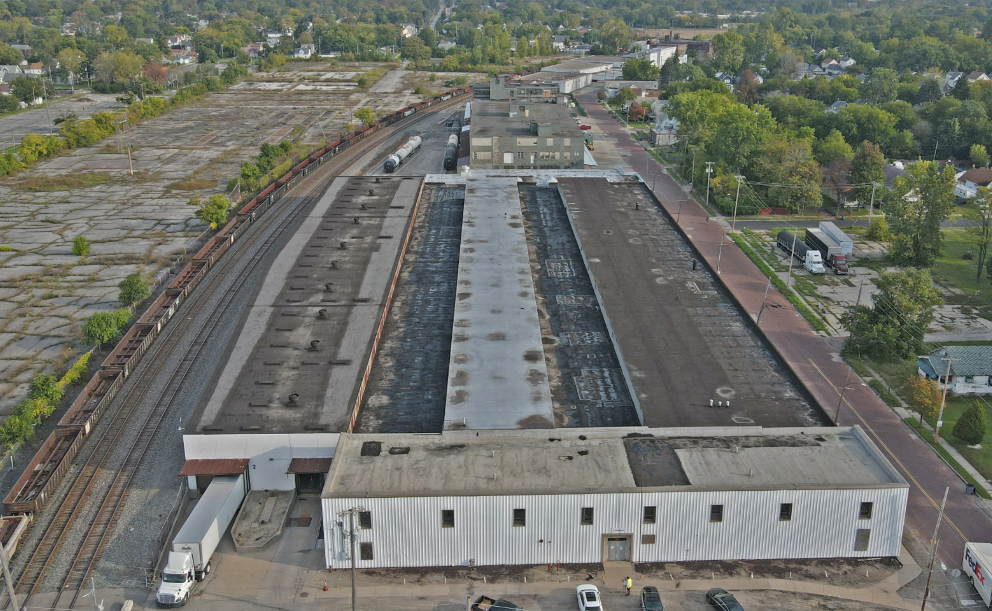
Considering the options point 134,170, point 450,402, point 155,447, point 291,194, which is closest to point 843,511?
point 450,402

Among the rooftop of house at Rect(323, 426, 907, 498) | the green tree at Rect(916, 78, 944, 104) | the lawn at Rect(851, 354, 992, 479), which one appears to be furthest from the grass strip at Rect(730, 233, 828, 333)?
the green tree at Rect(916, 78, 944, 104)

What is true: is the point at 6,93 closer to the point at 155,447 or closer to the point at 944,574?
the point at 155,447

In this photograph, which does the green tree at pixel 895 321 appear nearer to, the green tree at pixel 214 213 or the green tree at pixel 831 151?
the green tree at pixel 831 151

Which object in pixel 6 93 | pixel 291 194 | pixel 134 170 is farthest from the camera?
pixel 6 93

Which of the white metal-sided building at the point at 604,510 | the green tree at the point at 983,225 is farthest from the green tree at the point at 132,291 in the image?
the green tree at the point at 983,225

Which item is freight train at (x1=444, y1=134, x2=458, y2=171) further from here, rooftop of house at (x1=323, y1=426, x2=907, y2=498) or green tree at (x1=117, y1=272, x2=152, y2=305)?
rooftop of house at (x1=323, y1=426, x2=907, y2=498)

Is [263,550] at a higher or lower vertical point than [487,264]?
lower
